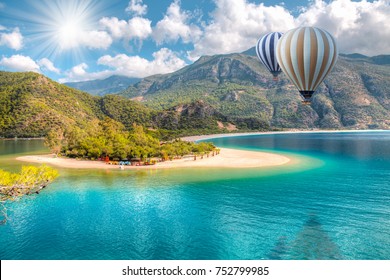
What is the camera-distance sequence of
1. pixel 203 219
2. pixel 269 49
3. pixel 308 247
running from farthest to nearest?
pixel 269 49, pixel 203 219, pixel 308 247

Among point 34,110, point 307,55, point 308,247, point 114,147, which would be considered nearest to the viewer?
point 308,247

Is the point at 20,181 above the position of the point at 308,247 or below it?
above

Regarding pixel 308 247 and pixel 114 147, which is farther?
pixel 114 147

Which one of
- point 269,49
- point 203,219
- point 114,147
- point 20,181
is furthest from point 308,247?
point 114,147

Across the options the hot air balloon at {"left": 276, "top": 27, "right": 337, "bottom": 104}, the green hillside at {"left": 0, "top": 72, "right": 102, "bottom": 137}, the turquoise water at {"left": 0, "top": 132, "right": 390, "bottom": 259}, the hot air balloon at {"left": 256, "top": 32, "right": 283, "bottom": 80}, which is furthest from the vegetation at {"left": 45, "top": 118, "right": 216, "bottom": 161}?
the green hillside at {"left": 0, "top": 72, "right": 102, "bottom": 137}

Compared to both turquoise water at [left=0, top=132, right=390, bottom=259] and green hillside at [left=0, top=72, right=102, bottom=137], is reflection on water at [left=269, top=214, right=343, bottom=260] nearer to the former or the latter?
turquoise water at [left=0, top=132, right=390, bottom=259]

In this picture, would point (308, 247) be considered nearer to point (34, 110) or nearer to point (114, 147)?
point (114, 147)
